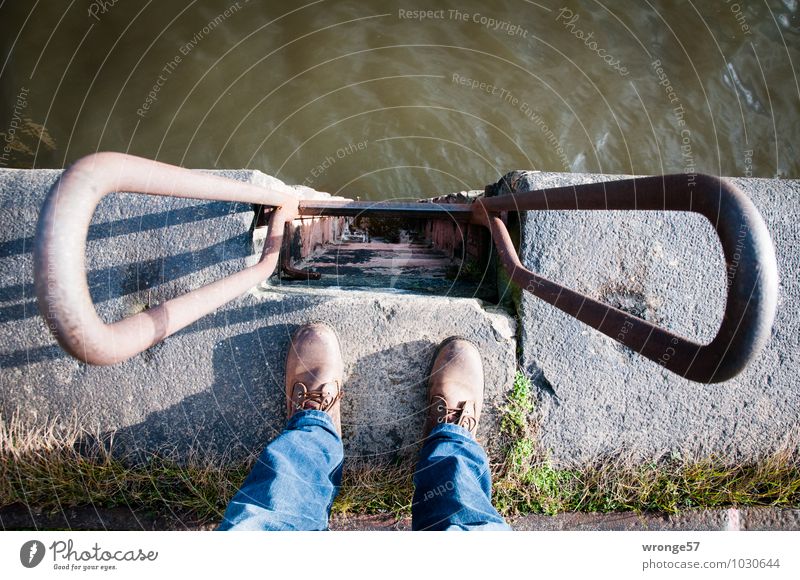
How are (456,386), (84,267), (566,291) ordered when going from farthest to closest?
(456,386)
(566,291)
(84,267)

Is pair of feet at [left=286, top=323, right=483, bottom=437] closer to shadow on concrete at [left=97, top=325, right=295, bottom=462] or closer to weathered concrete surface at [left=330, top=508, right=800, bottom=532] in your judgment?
shadow on concrete at [left=97, top=325, right=295, bottom=462]

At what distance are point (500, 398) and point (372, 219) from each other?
300cm

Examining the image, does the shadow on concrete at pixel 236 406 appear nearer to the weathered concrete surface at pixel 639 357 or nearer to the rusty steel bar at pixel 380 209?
the rusty steel bar at pixel 380 209

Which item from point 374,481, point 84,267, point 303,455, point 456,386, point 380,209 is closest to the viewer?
point 84,267

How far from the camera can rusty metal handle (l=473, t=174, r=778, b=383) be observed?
0.71 meters

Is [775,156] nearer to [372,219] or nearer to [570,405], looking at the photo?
[372,219]

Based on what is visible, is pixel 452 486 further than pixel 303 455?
No

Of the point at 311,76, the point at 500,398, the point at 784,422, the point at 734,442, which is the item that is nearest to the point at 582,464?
the point at 500,398

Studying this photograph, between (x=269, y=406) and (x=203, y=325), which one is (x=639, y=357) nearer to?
(x=269, y=406)

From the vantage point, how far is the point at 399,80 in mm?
5211

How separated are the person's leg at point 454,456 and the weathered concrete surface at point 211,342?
3.9 inches

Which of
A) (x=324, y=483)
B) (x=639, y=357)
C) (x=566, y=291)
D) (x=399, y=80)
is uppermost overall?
(x=399, y=80)

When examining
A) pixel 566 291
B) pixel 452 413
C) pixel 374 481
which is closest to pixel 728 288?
pixel 566 291

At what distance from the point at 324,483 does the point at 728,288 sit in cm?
134
